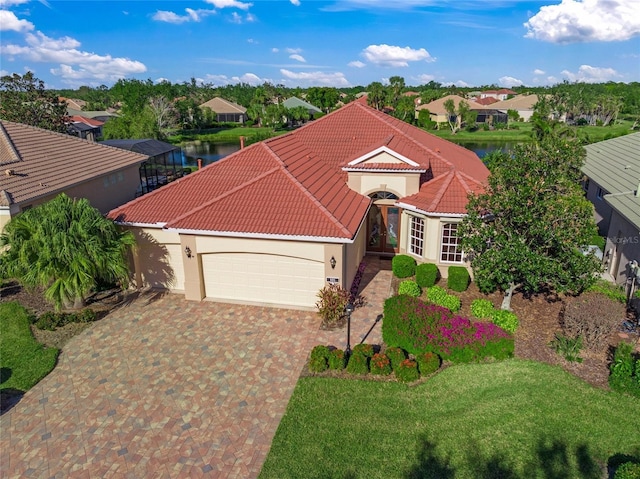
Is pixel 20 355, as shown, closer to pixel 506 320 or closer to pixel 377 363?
pixel 377 363

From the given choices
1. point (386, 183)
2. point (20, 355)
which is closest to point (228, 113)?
point (386, 183)

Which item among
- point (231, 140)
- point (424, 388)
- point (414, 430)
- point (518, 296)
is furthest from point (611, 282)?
point (231, 140)

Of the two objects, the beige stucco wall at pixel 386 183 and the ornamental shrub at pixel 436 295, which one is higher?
the beige stucco wall at pixel 386 183

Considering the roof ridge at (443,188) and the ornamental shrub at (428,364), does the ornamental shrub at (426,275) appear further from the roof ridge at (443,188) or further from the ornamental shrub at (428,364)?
the ornamental shrub at (428,364)

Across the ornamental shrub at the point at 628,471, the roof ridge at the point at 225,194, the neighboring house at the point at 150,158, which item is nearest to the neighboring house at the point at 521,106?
the neighboring house at the point at 150,158

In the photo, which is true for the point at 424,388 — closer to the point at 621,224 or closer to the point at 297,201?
the point at 297,201

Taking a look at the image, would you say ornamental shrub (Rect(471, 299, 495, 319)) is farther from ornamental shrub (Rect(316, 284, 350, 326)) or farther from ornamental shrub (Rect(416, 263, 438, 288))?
ornamental shrub (Rect(316, 284, 350, 326))
